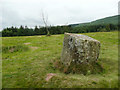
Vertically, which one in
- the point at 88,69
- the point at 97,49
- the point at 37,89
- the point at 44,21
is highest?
the point at 44,21

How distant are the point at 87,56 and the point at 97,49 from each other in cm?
145

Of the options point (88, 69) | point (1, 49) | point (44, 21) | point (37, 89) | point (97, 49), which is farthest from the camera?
point (44, 21)

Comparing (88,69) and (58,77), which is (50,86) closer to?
(58,77)

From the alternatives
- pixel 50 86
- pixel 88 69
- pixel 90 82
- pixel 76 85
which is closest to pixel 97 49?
pixel 88 69

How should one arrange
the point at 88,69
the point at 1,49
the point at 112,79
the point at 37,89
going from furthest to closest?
the point at 1,49 → the point at 88,69 → the point at 112,79 → the point at 37,89

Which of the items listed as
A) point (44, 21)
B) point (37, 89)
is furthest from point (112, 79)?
point (44, 21)

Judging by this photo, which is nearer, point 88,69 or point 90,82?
point 90,82

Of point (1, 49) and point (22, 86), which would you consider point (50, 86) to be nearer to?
point (22, 86)

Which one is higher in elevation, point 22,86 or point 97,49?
point 97,49

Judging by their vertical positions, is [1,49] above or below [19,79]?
above

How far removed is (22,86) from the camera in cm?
606

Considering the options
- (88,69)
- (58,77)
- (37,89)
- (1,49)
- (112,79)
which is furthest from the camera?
(1,49)

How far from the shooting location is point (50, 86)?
236 inches

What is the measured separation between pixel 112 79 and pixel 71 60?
3.33 m
